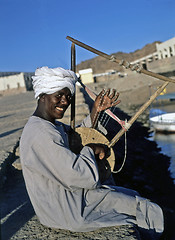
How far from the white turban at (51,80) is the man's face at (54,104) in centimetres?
4

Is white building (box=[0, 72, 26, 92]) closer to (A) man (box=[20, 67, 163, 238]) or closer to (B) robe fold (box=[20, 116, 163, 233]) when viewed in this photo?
(A) man (box=[20, 67, 163, 238])

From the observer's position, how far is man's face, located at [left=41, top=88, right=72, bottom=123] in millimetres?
2510

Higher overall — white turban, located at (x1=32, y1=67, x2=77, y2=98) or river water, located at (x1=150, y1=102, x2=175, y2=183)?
white turban, located at (x1=32, y1=67, x2=77, y2=98)

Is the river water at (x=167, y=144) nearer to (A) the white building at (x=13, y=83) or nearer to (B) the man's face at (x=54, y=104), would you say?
(B) the man's face at (x=54, y=104)

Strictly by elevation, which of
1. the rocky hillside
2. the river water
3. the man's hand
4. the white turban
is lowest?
the river water

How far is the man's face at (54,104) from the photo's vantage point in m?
2.51

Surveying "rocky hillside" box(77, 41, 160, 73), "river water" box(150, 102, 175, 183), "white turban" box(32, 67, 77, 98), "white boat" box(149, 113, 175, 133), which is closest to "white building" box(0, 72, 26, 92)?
"white boat" box(149, 113, 175, 133)

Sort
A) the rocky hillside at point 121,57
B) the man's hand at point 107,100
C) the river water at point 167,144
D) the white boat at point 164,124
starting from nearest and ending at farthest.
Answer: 1. the man's hand at point 107,100
2. the river water at point 167,144
3. the white boat at point 164,124
4. the rocky hillside at point 121,57

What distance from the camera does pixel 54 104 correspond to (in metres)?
2.51

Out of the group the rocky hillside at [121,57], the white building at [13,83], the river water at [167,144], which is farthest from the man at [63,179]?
the rocky hillside at [121,57]

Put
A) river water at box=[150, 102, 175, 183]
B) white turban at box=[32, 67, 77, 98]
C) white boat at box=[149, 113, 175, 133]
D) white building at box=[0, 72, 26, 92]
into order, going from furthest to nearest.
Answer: white building at box=[0, 72, 26, 92] < white boat at box=[149, 113, 175, 133] < river water at box=[150, 102, 175, 183] < white turban at box=[32, 67, 77, 98]

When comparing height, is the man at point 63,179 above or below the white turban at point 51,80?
below

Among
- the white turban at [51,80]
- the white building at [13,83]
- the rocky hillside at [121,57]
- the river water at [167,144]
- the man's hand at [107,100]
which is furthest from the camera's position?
the rocky hillside at [121,57]

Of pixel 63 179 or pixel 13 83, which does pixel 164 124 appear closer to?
pixel 63 179
